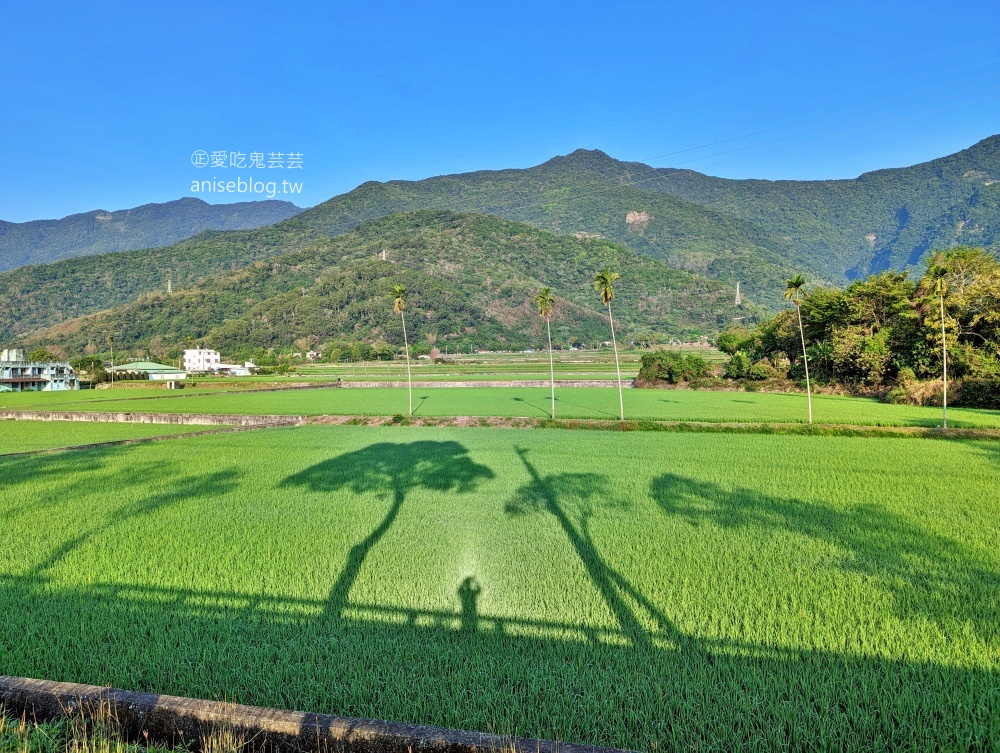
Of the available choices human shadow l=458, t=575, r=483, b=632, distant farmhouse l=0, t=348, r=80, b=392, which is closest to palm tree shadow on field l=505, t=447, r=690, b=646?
human shadow l=458, t=575, r=483, b=632

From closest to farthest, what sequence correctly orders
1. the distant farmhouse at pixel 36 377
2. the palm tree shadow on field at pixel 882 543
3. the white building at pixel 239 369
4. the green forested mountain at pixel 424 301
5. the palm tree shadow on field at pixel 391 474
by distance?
1. the palm tree shadow on field at pixel 882 543
2. the palm tree shadow on field at pixel 391 474
3. the distant farmhouse at pixel 36 377
4. the white building at pixel 239 369
5. the green forested mountain at pixel 424 301

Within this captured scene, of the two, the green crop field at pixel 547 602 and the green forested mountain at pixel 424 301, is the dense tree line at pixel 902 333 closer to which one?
the green crop field at pixel 547 602

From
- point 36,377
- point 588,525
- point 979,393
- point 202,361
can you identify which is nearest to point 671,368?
point 979,393

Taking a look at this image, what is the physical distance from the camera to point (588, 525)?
27.2ft

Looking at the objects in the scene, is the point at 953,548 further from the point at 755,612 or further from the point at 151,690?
the point at 151,690

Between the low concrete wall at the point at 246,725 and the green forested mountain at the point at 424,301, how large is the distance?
11949cm

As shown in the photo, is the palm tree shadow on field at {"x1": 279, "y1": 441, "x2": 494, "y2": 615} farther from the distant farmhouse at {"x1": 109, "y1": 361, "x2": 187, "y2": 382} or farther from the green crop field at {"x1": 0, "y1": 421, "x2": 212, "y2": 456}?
the distant farmhouse at {"x1": 109, "y1": 361, "x2": 187, "y2": 382}

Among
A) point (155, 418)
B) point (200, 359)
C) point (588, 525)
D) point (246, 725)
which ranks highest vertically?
point (200, 359)

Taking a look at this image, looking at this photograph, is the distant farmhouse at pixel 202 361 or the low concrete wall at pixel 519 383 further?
the distant farmhouse at pixel 202 361

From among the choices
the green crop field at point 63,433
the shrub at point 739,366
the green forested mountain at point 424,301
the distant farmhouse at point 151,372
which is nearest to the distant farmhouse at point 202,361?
the green forested mountain at point 424,301

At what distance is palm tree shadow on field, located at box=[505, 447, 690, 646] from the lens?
4.65 m

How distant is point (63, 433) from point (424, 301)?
114812 millimetres

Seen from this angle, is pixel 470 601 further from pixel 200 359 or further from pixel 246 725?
pixel 200 359

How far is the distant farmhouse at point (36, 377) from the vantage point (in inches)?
2500
